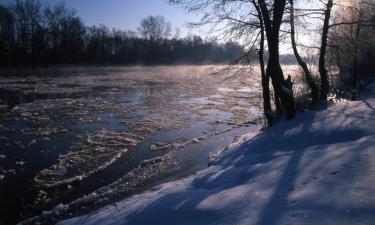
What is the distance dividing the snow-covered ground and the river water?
171 cm

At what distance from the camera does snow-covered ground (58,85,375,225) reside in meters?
4.56

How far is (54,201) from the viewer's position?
8297mm

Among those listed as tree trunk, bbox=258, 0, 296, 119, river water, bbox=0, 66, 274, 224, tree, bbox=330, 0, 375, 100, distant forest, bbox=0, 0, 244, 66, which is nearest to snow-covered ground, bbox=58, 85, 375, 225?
Result: river water, bbox=0, 66, 274, 224

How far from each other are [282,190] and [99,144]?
8.80m

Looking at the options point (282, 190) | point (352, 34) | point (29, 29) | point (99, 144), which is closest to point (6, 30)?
point (29, 29)

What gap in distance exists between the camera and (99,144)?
13.1 m

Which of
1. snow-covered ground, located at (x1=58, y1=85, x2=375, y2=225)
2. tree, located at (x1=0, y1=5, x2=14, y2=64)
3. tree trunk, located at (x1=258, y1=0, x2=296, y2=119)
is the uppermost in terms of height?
tree, located at (x1=0, y1=5, x2=14, y2=64)

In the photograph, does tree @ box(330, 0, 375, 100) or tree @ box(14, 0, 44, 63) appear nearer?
tree @ box(330, 0, 375, 100)

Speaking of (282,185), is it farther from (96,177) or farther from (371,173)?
(96,177)

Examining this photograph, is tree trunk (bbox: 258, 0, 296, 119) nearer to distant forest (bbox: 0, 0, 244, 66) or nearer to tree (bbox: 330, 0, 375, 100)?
tree (bbox: 330, 0, 375, 100)

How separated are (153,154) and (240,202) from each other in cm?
721

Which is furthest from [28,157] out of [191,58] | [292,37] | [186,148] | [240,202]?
[191,58]

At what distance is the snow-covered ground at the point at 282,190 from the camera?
4.56m

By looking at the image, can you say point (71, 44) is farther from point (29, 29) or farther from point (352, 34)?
point (352, 34)
